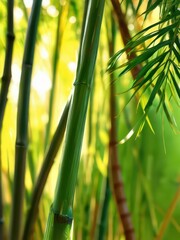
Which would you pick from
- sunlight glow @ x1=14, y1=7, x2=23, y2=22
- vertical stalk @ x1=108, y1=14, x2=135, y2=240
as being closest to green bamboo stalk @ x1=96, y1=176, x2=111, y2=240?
vertical stalk @ x1=108, y1=14, x2=135, y2=240

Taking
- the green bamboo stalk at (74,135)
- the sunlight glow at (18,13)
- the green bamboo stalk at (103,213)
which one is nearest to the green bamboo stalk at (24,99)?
the green bamboo stalk at (74,135)

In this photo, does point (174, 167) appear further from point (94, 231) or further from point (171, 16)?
point (171, 16)

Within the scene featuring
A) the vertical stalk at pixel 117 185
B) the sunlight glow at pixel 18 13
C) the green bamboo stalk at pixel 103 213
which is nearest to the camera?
the vertical stalk at pixel 117 185

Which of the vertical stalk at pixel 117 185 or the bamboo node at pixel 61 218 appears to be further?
the vertical stalk at pixel 117 185

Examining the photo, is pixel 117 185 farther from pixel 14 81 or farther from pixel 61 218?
pixel 14 81

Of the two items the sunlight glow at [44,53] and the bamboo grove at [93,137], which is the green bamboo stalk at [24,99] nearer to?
the bamboo grove at [93,137]

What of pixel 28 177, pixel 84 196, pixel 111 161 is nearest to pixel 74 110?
pixel 111 161

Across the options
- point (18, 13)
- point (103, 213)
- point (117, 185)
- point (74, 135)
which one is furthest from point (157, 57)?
point (18, 13)
